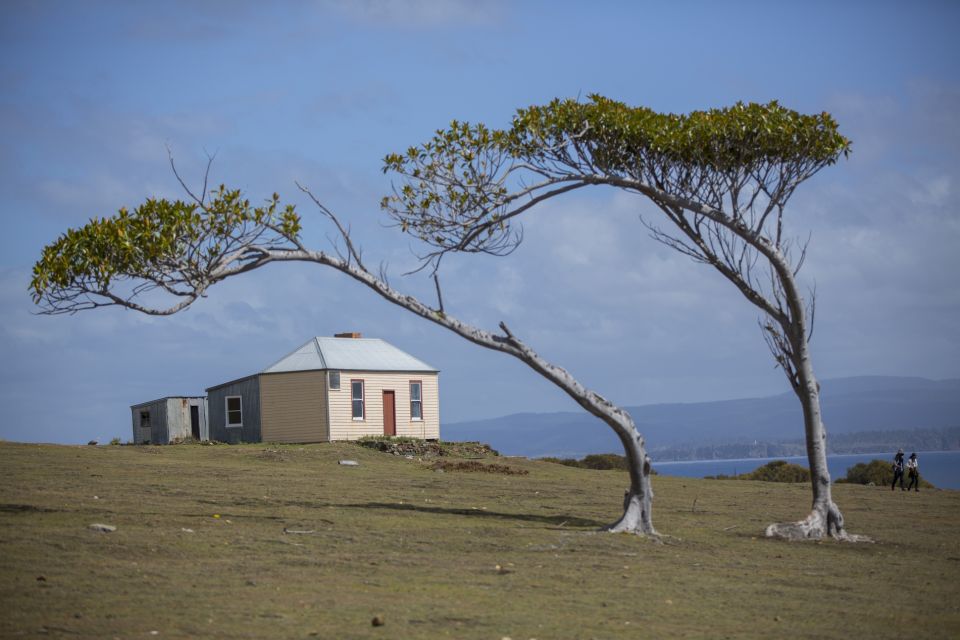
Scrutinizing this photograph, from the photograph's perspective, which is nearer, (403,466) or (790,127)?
(790,127)

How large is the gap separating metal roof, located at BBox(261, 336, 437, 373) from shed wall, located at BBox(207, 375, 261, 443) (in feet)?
4.50

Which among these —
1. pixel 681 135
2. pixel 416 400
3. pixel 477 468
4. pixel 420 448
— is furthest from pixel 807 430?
pixel 416 400

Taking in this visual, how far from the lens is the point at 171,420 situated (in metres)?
46.0

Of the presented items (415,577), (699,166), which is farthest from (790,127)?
(415,577)

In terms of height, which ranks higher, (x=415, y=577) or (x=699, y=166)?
(x=699, y=166)

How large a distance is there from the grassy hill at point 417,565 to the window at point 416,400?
→ 22.4 meters

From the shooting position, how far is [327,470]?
91.2 ft

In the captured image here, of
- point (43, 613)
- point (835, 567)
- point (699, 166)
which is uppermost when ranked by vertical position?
point (699, 166)

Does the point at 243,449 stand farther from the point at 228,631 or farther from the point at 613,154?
the point at 228,631

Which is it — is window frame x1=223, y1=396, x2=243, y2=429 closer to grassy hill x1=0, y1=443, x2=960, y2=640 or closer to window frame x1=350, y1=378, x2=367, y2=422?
window frame x1=350, y1=378, x2=367, y2=422

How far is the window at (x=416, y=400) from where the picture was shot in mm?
46156

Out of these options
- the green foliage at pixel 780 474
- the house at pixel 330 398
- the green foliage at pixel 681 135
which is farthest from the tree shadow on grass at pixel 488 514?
the green foliage at pixel 780 474

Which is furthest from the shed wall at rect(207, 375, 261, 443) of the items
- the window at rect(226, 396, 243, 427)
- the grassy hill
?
the grassy hill

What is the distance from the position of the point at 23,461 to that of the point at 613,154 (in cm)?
1515
